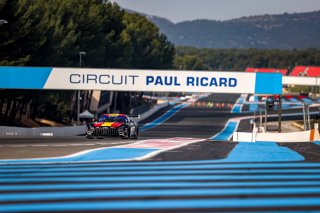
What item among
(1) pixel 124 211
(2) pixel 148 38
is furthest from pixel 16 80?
(2) pixel 148 38

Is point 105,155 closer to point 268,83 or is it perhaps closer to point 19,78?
point 268,83

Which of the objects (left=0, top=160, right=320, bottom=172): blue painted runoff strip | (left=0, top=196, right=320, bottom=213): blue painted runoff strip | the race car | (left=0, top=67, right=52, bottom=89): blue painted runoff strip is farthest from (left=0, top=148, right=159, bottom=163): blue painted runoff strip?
(left=0, top=67, right=52, bottom=89): blue painted runoff strip

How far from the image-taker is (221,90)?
5597 centimetres

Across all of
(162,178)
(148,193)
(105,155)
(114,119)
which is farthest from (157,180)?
(114,119)

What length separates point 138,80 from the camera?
56438 millimetres

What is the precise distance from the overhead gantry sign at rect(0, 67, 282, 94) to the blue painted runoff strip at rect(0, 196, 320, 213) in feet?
136

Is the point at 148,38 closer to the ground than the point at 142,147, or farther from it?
farther from it

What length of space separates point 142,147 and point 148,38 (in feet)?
389

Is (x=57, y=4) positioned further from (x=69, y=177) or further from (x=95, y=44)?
(x=69, y=177)

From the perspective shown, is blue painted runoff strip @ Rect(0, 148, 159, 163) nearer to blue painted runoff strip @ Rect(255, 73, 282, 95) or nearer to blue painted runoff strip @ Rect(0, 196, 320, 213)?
blue painted runoff strip @ Rect(0, 196, 320, 213)

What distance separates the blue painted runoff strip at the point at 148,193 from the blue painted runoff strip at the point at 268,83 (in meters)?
39.2

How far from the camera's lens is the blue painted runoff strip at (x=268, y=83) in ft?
178

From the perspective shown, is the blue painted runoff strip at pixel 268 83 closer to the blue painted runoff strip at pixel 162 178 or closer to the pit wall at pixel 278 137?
the pit wall at pixel 278 137

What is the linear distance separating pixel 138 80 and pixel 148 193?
1664 inches
